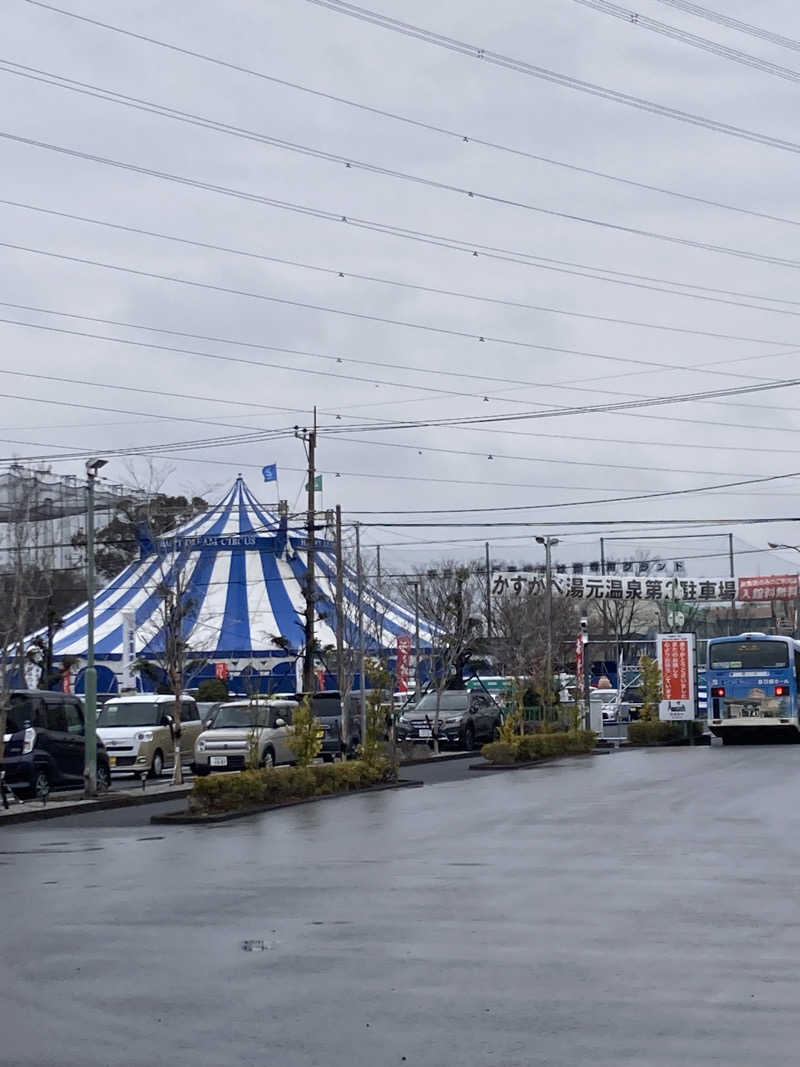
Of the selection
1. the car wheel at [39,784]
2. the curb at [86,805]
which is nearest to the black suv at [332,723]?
the curb at [86,805]

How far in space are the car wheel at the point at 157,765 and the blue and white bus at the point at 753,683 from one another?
17.5 m

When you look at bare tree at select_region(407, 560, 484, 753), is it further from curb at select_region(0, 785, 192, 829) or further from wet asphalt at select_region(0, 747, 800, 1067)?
wet asphalt at select_region(0, 747, 800, 1067)

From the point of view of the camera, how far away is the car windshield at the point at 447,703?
4612 centimetres

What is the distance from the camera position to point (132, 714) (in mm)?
36250

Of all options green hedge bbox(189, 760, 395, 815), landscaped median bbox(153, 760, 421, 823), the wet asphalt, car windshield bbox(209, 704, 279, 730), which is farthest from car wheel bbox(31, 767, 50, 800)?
car windshield bbox(209, 704, 279, 730)

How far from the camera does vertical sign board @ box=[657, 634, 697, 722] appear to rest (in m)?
48.4

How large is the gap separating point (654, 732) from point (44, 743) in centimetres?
2403

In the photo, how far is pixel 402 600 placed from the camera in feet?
220

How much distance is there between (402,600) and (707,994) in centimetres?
5828

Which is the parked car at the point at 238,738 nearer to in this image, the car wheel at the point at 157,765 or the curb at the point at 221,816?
the car wheel at the point at 157,765

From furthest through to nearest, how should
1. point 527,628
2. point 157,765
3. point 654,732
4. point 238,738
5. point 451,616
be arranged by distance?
point 527,628, point 451,616, point 654,732, point 157,765, point 238,738

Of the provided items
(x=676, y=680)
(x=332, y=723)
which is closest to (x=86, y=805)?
(x=332, y=723)

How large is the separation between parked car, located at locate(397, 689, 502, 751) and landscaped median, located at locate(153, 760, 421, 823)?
49.9 ft

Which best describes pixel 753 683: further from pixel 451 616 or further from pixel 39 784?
pixel 39 784
